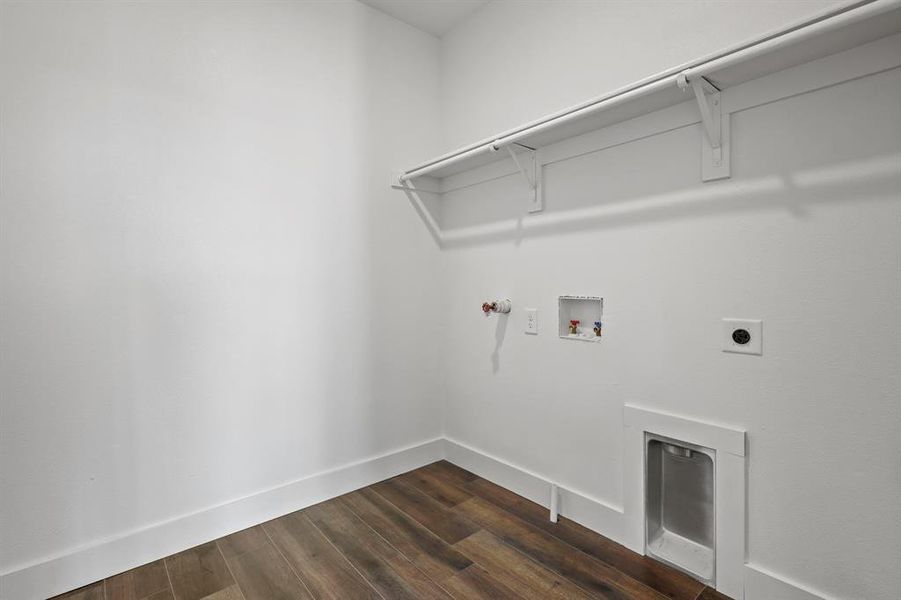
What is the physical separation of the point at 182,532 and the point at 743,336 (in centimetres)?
234

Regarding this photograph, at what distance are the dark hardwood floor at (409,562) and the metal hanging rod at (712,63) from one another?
1.74m

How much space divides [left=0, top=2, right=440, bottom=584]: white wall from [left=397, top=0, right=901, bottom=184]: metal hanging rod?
96 cm

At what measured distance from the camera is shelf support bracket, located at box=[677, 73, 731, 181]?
57.5 inches

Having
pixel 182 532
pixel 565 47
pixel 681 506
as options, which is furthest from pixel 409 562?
pixel 565 47

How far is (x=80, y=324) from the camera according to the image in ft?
5.33

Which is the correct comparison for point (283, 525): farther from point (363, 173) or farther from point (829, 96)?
point (829, 96)

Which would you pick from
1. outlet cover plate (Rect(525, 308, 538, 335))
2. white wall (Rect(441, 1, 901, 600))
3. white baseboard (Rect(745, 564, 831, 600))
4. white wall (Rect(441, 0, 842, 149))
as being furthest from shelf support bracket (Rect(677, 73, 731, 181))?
white baseboard (Rect(745, 564, 831, 600))

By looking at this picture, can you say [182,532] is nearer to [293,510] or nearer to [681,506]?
[293,510]

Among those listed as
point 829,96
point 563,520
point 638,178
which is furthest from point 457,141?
point 563,520

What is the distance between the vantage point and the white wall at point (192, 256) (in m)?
1.55

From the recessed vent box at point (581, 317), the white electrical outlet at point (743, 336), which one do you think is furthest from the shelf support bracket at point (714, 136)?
the recessed vent box at point (581, 317)

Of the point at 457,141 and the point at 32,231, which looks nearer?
the point at 32,231

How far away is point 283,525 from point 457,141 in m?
2.28

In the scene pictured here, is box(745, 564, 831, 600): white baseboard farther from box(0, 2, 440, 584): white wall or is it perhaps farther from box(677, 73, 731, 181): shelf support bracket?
box(0, 2, 440, 584): white wall
